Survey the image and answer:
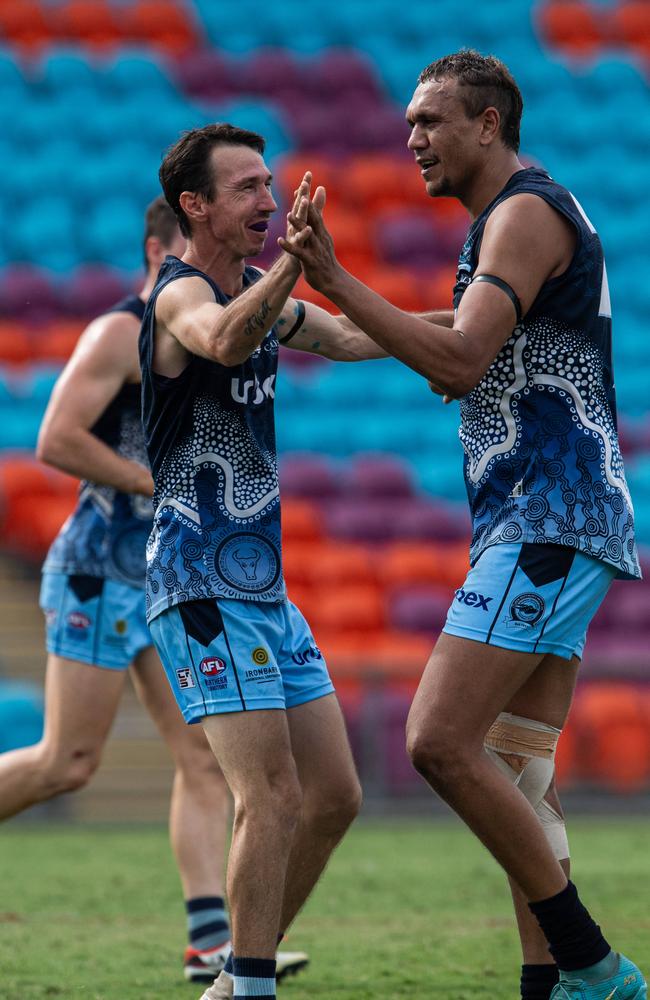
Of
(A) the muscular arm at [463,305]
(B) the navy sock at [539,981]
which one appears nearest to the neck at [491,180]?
(A) the muscular arm at [463,305]

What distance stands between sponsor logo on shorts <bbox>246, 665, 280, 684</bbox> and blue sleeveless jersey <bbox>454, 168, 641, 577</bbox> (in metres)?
0.61

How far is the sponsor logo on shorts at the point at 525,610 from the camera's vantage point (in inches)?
156

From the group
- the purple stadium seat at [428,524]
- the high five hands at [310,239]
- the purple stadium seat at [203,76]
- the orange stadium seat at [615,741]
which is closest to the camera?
the high five hands at [310,239]

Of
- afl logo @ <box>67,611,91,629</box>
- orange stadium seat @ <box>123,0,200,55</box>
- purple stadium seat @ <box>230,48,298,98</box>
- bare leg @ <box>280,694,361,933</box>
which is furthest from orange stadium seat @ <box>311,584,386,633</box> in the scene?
orange stadium seat @ <box>123,0,200,55</box>

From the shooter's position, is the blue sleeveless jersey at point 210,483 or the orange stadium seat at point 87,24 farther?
the orange stadium seat at point 87,24

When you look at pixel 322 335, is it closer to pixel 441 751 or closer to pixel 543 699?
pixel 543 699

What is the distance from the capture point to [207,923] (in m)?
5.43

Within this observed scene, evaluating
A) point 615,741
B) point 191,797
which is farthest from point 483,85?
point 615,741

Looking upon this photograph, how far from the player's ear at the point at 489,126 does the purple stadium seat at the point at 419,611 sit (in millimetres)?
7676

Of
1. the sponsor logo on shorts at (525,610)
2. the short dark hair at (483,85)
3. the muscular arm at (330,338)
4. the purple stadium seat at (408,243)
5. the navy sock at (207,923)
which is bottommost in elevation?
the navy sock at (207,923)

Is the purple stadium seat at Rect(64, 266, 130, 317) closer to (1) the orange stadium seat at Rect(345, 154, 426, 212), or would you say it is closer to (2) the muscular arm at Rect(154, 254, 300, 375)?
(1) the orange stadium seat at Rect(345, 154, 426, 212)

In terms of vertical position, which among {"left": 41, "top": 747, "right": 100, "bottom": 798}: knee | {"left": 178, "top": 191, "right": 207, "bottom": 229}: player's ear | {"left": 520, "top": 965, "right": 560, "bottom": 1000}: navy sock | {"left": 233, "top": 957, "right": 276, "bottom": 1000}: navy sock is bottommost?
{"left": 520, "top": 965, "right": 560, "bottom": 1000}: navy sock

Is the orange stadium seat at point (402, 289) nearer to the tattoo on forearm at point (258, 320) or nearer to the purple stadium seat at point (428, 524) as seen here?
the purple stadium seat at point (428, 524)

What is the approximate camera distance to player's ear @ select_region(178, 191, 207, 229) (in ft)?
14.0
